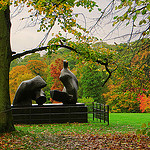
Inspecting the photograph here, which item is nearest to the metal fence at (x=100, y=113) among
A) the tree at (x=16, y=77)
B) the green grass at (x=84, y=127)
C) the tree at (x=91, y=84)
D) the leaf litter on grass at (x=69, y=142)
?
the green grass at (x=84, y=127)

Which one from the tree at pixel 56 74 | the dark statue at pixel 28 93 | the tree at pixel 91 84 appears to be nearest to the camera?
the dark statue at pixel 28 93

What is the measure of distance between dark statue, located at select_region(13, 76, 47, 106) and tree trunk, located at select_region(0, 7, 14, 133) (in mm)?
5147

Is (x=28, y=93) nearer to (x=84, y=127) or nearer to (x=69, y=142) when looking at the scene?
(x=84, y=127)

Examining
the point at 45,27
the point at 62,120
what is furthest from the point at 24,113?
the point at 45,27

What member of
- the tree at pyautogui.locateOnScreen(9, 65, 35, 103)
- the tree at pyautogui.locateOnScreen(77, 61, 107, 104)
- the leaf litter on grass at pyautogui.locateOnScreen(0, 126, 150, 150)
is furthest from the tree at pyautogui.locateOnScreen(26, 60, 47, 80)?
the leaf litter on grass at pyautogui.locateOnScreen(0, 126, 150, 150)

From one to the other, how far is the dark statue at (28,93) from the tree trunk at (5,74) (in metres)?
5.15

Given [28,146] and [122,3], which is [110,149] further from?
[122,3]

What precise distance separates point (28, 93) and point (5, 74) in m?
5.53

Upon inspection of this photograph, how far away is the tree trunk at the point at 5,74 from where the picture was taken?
8891 millimetres

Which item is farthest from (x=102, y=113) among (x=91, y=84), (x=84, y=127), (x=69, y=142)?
(x=91, y=84)

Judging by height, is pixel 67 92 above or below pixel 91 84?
below

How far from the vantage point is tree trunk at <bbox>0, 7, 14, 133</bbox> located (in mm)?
8891

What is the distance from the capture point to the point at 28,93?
14617mm

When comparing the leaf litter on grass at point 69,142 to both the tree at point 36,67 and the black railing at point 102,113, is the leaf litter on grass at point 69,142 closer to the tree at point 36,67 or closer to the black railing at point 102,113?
the black railing at point 102,113
